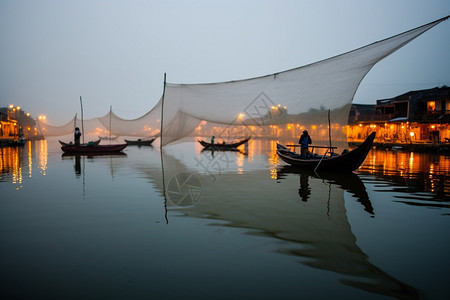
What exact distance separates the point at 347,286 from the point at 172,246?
2574 mm

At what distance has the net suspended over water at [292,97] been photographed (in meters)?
9.07

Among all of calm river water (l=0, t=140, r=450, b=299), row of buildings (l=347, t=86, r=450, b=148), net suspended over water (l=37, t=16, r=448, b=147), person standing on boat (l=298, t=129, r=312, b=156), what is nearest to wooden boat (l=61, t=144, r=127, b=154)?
net suspended over water (l=37, t=16, r=448, b=147)

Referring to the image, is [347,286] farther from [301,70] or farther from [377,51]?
[301,70]

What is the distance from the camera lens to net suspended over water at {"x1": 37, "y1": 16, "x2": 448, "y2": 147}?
357 inches

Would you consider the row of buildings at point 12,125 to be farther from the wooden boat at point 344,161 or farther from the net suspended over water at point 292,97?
the wooden boat at point 344,161

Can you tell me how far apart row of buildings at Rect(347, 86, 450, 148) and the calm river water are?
27397 millimetres

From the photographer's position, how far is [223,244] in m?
4.69

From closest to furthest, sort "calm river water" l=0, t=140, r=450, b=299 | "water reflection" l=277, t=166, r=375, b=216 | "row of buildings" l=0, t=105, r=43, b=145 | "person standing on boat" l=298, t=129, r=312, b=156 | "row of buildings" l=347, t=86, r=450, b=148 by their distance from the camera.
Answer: "calm river water" l=0, t=140, r=450, b=299, "water reflection" l=277, t=166, r=375, b=216, "person standing on boat" l=298, t=129, r=312, b=156, "row of buildings" l=347, t=86, r=450, b=148, "row of buildings" l=0, t=105, r=43, b=145

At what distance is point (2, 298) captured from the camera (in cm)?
310

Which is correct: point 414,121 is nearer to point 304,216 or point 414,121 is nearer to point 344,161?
point 344,161

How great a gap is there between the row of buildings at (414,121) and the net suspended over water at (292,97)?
2349cm

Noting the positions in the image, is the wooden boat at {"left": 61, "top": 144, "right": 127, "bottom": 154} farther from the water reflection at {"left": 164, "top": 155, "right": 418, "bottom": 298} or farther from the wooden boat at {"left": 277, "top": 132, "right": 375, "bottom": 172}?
the wooden boat at {"left": 277, "top": 132, "right": 375, "bottom": 172}

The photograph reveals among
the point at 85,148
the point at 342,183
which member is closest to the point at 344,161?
the point at 342,183

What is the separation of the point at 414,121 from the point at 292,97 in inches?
1180
